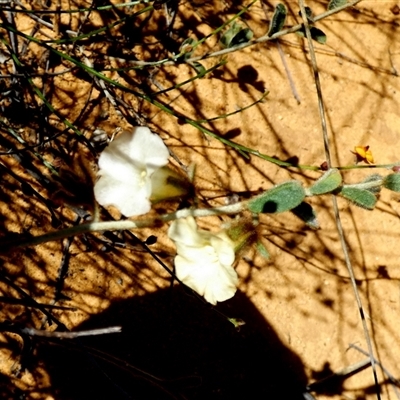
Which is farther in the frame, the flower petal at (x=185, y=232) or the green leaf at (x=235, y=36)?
the green leaf at (x=235, y=36)

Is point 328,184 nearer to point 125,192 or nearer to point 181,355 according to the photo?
point 125,192

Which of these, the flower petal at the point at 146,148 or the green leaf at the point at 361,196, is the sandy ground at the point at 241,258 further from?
the green leaf at the point at 361,196

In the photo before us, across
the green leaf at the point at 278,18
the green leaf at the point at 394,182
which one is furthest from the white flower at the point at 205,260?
the green leaf at the point at 278,18

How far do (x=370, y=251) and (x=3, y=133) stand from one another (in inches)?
68.5

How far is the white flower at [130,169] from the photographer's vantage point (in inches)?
53.4

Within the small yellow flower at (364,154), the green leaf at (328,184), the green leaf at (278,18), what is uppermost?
the green leaf at (278,18)

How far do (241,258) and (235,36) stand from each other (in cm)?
96

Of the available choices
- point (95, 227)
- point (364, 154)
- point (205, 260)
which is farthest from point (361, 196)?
point (364, 154)

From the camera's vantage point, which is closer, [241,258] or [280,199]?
[280,199]

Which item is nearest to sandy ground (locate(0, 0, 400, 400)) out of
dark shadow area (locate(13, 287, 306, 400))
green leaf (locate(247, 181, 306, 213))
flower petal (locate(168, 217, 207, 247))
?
dark shadow area (locate(13, 287, 306, 400))

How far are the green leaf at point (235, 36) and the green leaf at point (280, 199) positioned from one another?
44.8 inches

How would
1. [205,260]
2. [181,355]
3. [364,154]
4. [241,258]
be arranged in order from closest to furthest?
[205,260] < [241,258] < [181,355] < [364,154]

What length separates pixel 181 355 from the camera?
7.72 feet

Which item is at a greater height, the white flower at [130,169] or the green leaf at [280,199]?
the white flower at [130,169]
